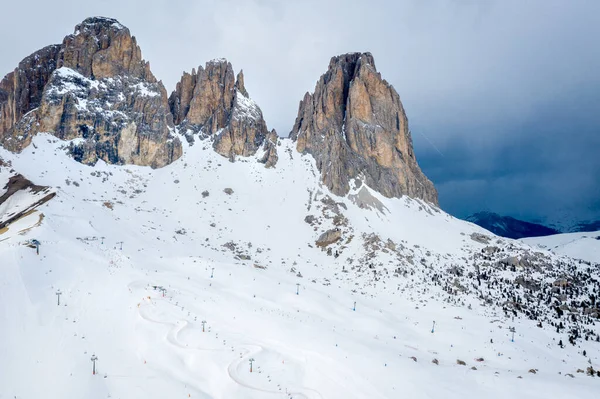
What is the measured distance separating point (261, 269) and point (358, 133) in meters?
64.8

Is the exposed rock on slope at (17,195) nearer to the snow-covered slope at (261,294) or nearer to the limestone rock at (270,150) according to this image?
the snow-covered slope at (261,294)

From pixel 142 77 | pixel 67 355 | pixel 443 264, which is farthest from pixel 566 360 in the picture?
pixel 142 77

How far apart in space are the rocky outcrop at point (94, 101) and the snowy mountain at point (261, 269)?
2.69ft

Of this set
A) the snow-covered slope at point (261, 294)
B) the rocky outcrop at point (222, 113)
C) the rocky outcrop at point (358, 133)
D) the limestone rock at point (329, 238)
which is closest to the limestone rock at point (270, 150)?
the rocky outcrop at point (222, 113)

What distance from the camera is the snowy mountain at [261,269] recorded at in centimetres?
2930

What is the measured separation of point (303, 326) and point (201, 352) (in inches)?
556

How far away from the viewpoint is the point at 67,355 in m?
27.2

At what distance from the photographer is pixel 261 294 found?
177 feet

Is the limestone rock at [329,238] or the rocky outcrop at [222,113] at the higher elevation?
the rocky outcrop at [222,113]

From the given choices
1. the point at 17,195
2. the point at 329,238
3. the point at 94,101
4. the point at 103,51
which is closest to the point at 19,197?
the point at 17,195

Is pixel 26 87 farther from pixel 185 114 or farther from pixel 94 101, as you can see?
pixel 185 114

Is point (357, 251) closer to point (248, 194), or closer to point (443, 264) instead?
point (443, 264)

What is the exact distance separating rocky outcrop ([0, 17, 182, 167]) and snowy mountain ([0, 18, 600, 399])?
0.82 metres

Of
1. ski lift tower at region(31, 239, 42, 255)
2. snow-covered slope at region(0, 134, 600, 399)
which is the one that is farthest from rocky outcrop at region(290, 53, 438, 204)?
ski lift tower at region(31, 239, 42, 255)
